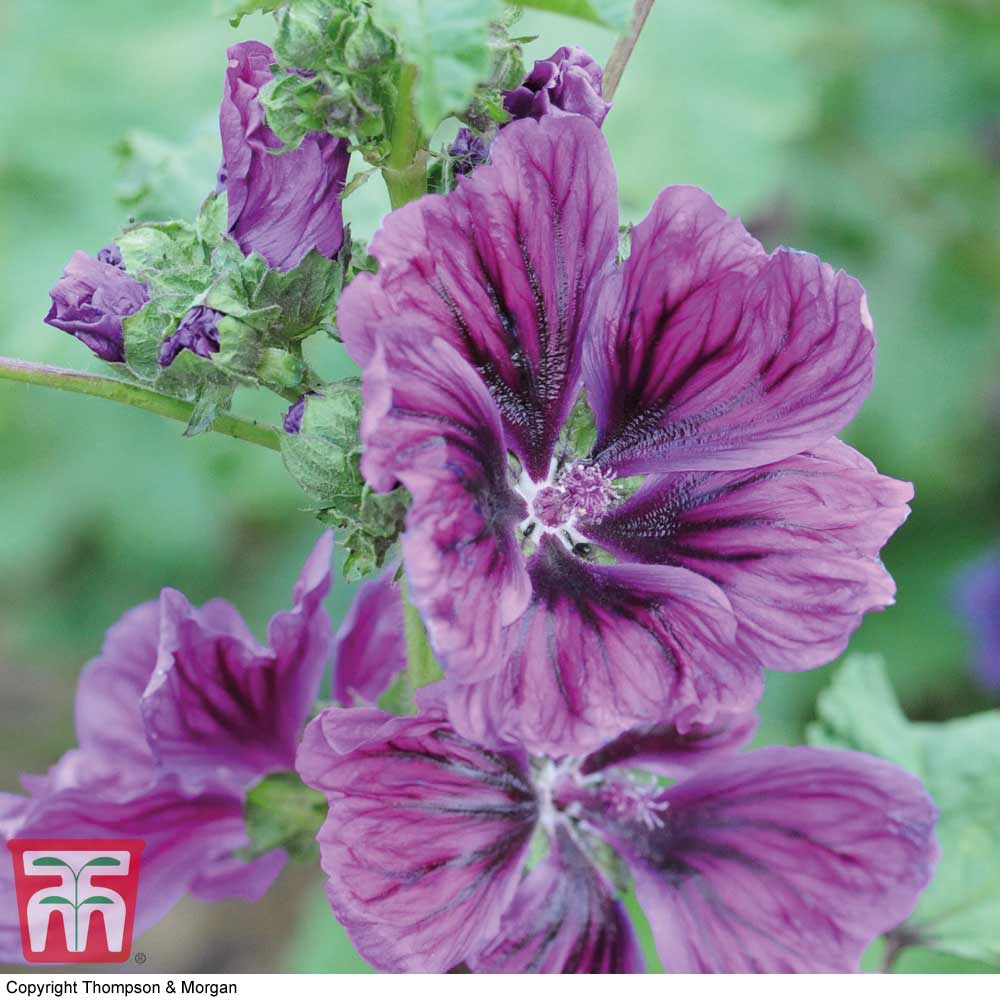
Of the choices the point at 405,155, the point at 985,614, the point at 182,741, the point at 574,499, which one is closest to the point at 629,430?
the point at 574,499

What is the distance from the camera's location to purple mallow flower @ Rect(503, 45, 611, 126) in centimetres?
99

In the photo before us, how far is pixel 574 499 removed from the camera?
3.61 feet

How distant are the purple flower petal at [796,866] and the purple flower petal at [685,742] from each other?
134 millimetres

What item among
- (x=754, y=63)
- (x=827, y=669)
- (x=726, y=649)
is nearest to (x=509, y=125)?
(x=726, y=649)

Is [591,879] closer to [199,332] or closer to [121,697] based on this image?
[121,697]

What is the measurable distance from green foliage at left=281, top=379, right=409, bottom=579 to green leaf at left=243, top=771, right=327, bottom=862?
439 mm

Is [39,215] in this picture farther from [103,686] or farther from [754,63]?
[103,686]

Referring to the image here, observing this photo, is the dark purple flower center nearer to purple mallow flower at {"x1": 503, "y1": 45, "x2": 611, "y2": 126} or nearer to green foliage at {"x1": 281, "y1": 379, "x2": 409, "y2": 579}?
green foliage at {"x1": 281, "y1": 379, "x2": 409, "y2": 579}

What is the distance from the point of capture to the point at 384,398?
0.82 meters

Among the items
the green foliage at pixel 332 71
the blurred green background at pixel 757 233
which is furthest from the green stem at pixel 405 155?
the blurred green background at pixel 757 233

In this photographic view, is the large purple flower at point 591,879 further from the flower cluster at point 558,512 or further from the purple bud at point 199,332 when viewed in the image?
the purple bud at point 199,332

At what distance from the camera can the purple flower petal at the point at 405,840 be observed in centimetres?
103

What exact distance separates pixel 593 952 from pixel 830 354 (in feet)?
1.82

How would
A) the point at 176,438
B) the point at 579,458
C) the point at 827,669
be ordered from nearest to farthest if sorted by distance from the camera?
the point at 579,458 → the point at 827,669 → the point at 176,438
